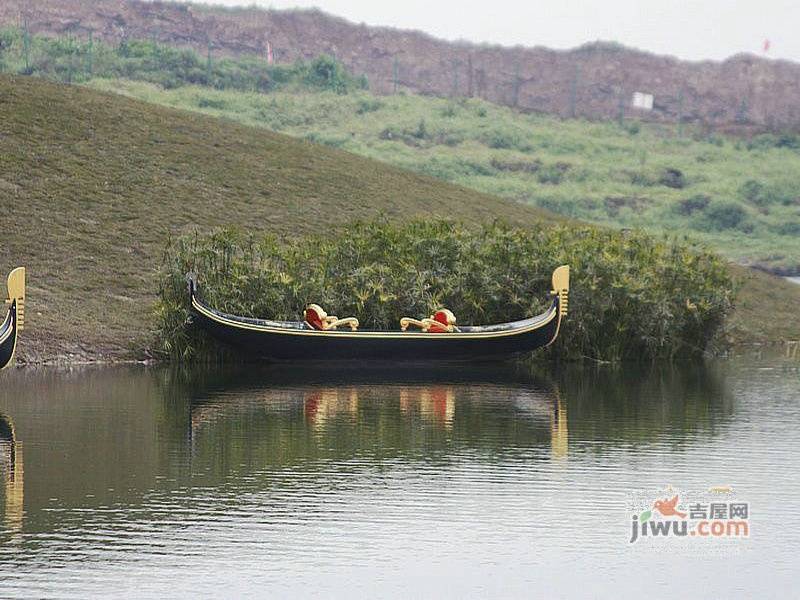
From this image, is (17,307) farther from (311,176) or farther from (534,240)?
(311,176)

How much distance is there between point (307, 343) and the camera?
35.5 m

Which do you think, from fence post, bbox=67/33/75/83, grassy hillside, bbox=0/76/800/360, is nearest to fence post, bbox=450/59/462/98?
fence post, bbox=67/33/75/83

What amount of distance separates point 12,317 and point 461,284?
40.4ft

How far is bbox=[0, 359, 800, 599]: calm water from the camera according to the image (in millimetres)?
15227

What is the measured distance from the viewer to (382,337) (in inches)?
1388

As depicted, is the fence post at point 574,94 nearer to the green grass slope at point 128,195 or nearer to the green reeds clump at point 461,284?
the green grass slope at point 128,195

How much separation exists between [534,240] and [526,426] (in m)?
15.3

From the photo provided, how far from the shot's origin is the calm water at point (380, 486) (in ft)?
50.0

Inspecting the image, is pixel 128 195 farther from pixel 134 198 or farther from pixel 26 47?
pixel 26 47

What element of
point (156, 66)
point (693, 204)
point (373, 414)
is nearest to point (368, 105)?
point (156, 66)

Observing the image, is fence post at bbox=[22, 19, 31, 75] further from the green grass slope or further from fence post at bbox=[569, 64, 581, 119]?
the green grass slope

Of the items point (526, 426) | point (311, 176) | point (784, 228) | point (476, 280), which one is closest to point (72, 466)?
point (526, 426)

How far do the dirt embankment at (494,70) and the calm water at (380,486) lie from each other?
121864mm

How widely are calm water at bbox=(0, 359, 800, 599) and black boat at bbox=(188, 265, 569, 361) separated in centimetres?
282
